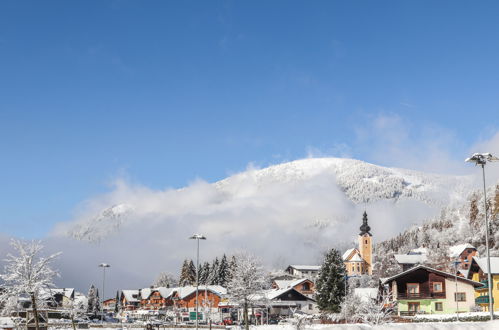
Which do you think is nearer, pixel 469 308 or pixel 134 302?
pixel 469 308

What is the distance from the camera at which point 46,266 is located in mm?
49375

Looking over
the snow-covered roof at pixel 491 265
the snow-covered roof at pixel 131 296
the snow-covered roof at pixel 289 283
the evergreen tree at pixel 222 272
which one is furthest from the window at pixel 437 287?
the snow-covered roof at pixel 131 296

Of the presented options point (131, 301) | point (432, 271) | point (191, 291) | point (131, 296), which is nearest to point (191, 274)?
point (131, 296)

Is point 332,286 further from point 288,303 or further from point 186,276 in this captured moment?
point 186,276

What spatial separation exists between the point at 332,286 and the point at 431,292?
14111 mm

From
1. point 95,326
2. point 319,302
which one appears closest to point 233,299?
point 319,302

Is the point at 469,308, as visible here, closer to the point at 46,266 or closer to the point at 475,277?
the point at 475,277

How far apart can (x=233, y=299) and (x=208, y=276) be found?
4413 inches

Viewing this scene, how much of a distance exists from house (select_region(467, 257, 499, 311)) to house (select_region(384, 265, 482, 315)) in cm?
324

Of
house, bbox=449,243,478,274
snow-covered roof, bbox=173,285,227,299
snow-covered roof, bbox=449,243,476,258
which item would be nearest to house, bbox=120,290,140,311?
snow-covered roof, bbox=173,285,227,299

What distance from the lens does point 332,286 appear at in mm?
84375

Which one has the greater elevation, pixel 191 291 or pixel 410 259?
pixel 410 259

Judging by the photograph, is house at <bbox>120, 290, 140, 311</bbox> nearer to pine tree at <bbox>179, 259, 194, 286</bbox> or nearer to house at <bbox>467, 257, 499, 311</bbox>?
pine tree at <bbox>179, 259, 194, 286</bbox>

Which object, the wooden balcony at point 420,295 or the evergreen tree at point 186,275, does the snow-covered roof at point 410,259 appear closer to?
the evergreen tree at point 186,275
